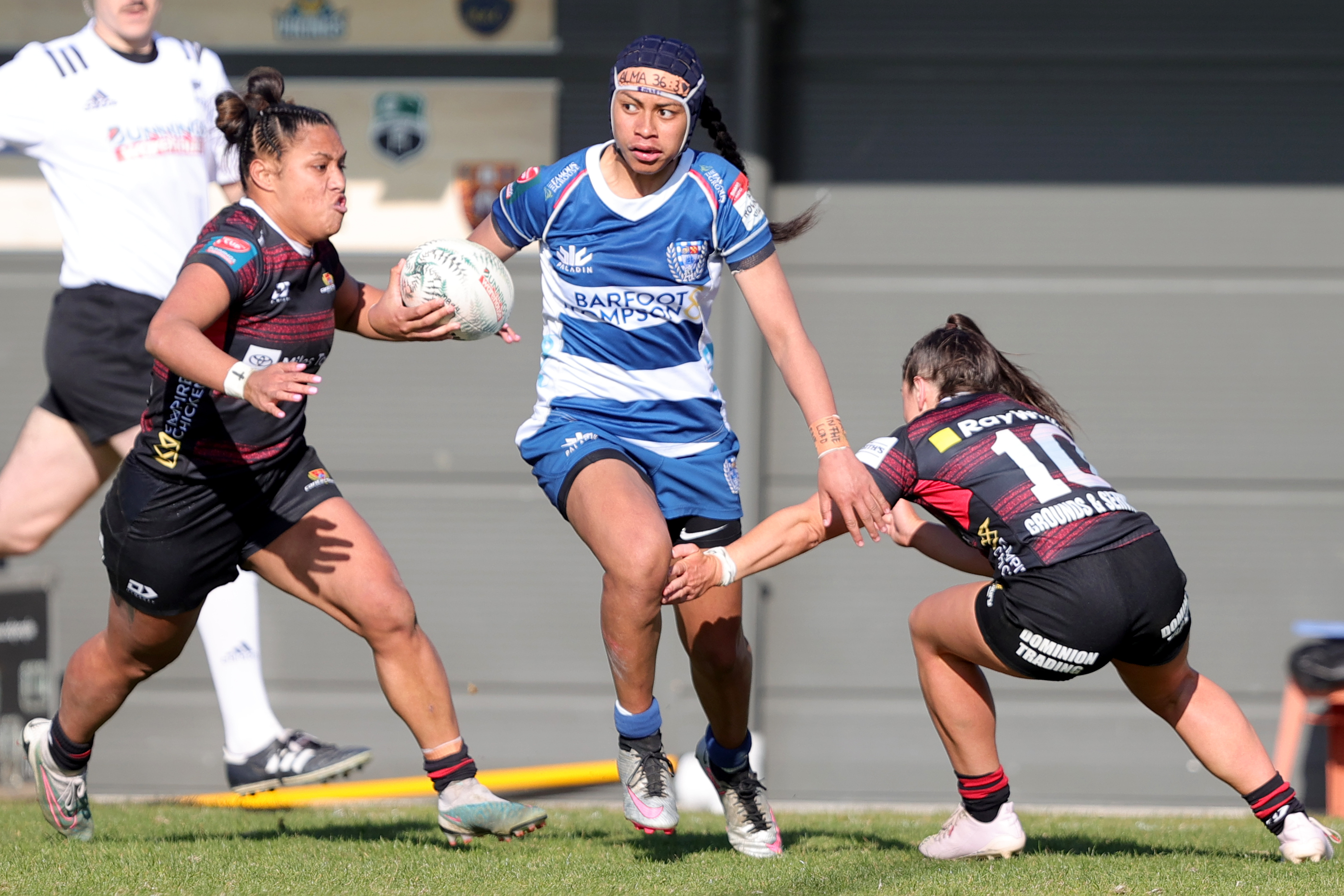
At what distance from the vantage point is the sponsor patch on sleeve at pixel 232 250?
12.0ft

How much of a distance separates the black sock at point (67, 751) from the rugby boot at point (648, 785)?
66.2 inches

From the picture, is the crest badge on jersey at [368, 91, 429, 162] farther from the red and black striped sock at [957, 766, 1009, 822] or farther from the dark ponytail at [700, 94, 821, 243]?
the red and black striped sock at [957, 766, 1009, 822]

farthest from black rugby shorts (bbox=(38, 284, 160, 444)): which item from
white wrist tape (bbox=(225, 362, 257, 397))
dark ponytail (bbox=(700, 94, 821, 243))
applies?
dark ponytail (bbox=(700, 94, 821, 243))

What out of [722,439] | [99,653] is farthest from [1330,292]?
[99,653]

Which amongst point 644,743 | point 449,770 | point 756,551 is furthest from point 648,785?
point 756,551

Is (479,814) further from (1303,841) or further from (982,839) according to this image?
(1303,841)

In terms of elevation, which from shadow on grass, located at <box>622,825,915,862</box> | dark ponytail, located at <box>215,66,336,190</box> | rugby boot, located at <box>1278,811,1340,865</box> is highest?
dark ponytail, located at <box>215,66,336,190</box>

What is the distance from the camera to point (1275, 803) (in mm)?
→ 3785

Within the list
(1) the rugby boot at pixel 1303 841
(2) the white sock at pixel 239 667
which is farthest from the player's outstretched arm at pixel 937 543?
(2) the white sock at pixel 239 667

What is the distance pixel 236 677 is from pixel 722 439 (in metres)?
2.08

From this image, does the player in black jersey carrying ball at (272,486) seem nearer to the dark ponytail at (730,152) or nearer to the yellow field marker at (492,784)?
the dark ponytail at (730,152)

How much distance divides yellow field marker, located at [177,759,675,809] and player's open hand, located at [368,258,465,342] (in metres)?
3.20

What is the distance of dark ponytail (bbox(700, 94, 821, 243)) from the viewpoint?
13.8ft

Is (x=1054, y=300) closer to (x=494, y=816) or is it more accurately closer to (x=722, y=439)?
(x=722, y=439)
